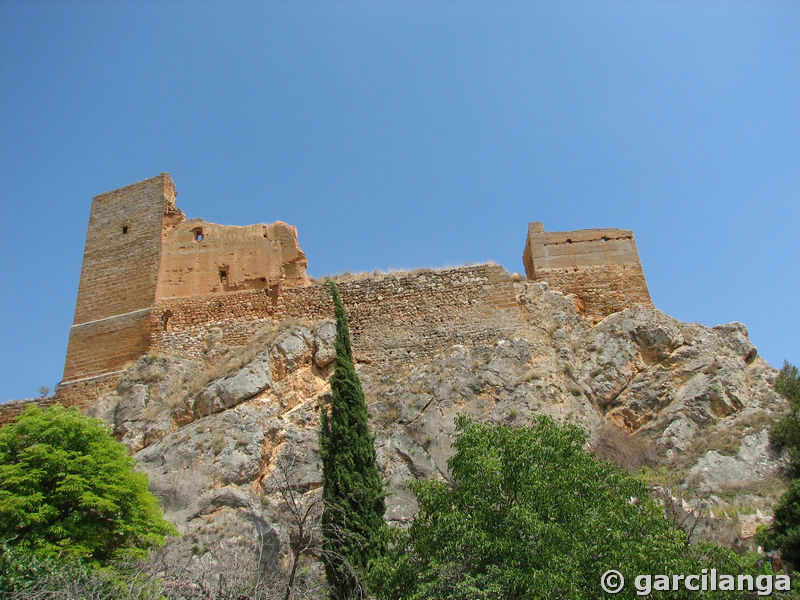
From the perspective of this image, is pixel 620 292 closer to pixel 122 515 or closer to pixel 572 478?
pixel 572 478

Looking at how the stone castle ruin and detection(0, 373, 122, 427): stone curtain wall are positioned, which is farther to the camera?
detection(0, 373, 122, 427): stone curtain wall

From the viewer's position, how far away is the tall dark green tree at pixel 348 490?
12.4m

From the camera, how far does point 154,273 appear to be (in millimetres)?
22250

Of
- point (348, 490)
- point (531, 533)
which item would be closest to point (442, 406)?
point (348, 490)

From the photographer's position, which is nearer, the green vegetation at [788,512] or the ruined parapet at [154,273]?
the green vegetation at [788,512]

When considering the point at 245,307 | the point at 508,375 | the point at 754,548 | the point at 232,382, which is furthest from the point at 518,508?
the point at 245,307

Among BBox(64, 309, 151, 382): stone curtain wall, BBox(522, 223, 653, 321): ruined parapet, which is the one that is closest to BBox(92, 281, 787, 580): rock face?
BBox(522, 223, 653, 321): ruined parapet

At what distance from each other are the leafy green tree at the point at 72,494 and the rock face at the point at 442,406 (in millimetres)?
1181

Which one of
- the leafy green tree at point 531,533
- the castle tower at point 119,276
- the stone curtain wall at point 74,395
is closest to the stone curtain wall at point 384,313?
the castle tower at point 119,276

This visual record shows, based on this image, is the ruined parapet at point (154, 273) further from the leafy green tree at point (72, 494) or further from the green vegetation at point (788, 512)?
the green vegetation at point (788, 512)

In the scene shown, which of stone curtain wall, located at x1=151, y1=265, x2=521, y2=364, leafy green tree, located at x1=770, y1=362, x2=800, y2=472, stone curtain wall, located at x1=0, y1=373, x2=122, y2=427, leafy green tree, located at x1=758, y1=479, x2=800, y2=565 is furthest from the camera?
stone curtain wall, located at x1=0, y1=373, x2=122, y2=427

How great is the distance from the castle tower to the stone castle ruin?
4 centimetres

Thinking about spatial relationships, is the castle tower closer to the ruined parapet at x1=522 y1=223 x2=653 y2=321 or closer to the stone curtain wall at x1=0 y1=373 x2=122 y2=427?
the stone curtain wall at x1=0 y1=373 x2=122 y2=427

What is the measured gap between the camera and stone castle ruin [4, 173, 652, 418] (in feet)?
65.8
